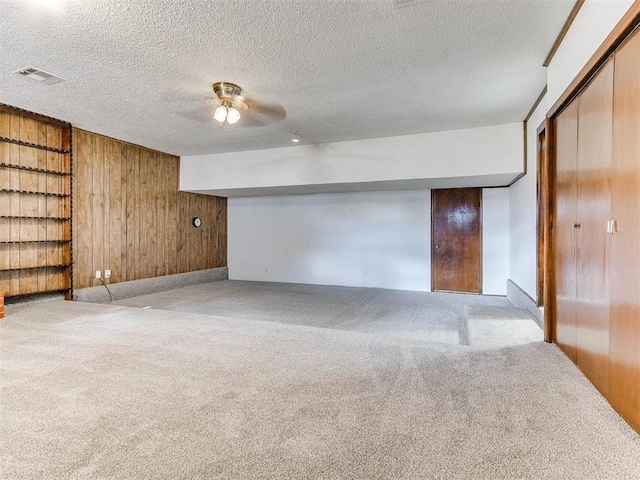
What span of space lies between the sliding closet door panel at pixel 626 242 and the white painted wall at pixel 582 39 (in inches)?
8.4

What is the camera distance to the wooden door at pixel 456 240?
6.40 meters

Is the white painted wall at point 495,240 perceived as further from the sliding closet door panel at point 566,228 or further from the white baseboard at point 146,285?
the white baseboard at point 146,285

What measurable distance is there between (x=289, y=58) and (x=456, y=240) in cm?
492

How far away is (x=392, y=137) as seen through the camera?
17.1ft

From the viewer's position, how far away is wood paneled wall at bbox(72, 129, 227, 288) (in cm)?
504

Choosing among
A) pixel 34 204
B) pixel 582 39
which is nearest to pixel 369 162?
pixel 582 39

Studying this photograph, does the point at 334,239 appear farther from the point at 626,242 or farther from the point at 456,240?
the point at 626,242

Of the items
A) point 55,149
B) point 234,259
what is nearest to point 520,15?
point 55,149

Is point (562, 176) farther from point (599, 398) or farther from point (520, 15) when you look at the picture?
point (599, 398)

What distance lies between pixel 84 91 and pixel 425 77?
11.6ft

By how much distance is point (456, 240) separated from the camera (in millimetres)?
6535

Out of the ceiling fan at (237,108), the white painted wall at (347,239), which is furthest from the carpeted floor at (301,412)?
the white painted wall at (347,239)

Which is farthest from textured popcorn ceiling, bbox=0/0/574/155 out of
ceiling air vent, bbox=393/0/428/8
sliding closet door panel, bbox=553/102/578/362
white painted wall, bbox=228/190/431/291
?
white painted wall, bbox=228/190/431/291

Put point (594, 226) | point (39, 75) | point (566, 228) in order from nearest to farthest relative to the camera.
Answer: point (594, 226)
point (566, 228)
point (39, 75)
